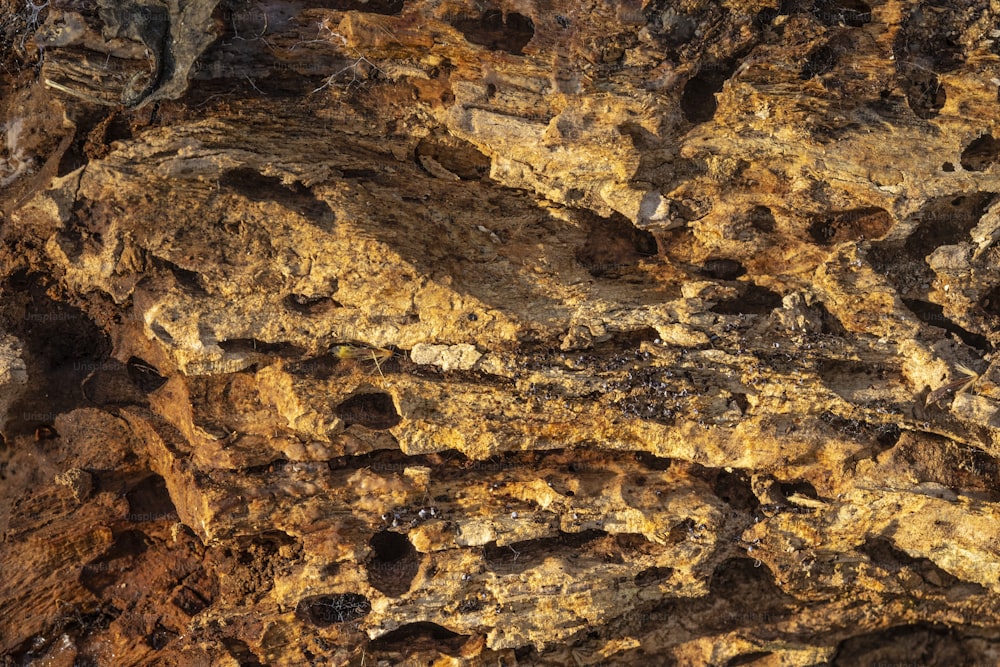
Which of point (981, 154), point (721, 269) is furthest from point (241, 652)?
point (981, 154)

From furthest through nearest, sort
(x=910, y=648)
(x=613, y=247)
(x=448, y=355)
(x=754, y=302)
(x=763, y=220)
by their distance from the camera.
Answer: (x=910, y=648), (x=613, y=247), (x=754, y=302), (x=763, y=220), (x=448, y=355)

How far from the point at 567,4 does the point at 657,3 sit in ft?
2.20

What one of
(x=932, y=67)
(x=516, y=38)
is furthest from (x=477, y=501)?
(x=932, y=67)

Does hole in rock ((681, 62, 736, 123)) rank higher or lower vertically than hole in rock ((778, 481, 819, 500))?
higher

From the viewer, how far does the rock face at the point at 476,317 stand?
5699mm

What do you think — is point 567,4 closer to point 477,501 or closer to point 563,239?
point 563,239

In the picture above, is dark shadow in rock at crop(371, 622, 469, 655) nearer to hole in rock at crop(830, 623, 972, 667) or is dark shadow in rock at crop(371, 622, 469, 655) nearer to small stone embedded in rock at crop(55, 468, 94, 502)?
small stone embedded in rock at crop(55, 468, 94, 502)

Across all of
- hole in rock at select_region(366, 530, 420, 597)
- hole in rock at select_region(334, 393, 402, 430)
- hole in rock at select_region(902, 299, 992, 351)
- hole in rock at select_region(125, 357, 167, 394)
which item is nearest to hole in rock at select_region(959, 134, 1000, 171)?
hole in rock at select_region(902, 299, 992, 351)

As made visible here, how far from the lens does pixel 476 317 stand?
19.4ft

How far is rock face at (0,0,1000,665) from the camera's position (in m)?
5.70

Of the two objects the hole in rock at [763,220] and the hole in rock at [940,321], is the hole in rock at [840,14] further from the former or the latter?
the hole in rock at [940,321]

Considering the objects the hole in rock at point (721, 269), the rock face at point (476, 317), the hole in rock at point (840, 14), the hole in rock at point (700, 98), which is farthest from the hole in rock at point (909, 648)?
the hole in rock at point (840, 14)

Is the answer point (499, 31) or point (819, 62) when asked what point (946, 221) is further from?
point (499, 31)

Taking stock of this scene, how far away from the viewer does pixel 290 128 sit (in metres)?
5.88
